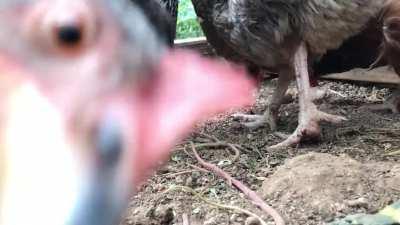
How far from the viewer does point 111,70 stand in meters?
0.34

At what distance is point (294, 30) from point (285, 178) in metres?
0.78

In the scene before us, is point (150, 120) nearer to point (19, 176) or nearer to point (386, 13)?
Answer: point (19, 176)

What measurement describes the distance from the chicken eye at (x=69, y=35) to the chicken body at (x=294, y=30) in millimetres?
2184

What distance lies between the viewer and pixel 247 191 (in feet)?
6.55

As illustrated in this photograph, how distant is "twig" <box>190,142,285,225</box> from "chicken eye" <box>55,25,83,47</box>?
4.60ft

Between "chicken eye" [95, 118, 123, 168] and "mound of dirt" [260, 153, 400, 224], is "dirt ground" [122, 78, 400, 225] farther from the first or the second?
"chicken eye" [95, 118, 123, 168]

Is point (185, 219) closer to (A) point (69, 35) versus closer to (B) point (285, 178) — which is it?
(B) point (285, 178)

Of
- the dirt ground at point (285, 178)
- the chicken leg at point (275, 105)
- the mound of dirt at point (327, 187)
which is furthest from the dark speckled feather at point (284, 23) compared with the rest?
the mound of dirt at point (327, 187)

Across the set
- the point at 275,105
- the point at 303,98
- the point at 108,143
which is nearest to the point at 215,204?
the point at 303,98

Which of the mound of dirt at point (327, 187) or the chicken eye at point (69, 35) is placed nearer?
the chicken eye at point (69, 35)

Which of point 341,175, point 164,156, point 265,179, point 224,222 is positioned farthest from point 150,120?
point 265,179

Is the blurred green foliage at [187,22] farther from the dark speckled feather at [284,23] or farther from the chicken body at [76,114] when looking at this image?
the chicken body at [76,114]

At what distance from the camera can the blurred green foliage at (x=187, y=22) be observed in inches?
140

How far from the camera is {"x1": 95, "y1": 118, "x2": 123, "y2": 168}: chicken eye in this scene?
1.09 ft
